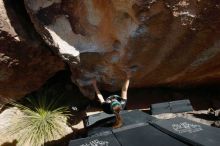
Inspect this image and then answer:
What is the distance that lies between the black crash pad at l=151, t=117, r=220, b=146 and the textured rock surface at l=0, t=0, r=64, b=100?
6.39 feet

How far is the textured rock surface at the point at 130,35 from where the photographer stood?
4.14m

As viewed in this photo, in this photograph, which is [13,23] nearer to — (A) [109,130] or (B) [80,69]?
(B) [80,69]

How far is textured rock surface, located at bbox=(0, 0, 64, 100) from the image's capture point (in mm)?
4480

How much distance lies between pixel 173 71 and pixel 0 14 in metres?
2.52

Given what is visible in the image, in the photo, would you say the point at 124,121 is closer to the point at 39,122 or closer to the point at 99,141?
the point at 99,141

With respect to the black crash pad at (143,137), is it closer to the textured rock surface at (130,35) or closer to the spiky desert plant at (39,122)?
the textured rock surface at (130,35)

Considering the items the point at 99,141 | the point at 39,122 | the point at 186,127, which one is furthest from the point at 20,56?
the point at 186,127

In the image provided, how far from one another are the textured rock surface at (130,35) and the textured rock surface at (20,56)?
0.96ft

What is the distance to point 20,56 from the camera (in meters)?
4.75

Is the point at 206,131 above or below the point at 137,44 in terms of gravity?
below

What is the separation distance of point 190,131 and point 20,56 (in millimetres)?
2532

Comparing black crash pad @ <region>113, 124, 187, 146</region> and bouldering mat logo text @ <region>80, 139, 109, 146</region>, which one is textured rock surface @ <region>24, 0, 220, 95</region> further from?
bouldering mat logo text @ <region>80, 139, 109, 146</region>

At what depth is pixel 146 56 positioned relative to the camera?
4.73 metres

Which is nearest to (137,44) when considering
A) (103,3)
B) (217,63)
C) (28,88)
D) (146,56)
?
(146,56)
